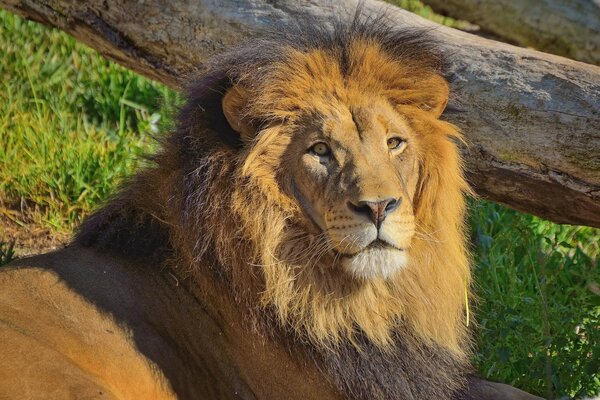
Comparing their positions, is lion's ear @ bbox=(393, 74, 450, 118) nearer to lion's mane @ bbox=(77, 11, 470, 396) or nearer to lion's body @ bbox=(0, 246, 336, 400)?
lion's mane @ bbox=(77, 11, 470, 396)

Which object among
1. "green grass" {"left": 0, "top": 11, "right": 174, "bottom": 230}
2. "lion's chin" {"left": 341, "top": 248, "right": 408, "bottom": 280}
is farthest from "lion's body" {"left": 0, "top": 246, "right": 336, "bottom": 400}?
"green grass" {"left": 0, "top": 11, "right": 174, "bottom": 230}

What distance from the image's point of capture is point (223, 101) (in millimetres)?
4043

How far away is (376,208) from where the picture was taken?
3686mm

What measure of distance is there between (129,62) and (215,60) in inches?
59.2

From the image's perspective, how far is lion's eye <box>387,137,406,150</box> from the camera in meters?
4.05

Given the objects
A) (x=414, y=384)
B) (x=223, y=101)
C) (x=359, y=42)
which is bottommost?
(x=414, y=384)

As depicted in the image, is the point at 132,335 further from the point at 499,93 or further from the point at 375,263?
the point at 499,93

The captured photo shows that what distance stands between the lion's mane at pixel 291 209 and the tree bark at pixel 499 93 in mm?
379

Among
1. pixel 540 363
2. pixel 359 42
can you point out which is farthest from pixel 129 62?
pixel 540 363

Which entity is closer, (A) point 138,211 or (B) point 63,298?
(B) point 63,298

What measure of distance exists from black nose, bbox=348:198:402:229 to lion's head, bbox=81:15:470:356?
0.35 ft

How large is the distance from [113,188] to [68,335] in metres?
2.40

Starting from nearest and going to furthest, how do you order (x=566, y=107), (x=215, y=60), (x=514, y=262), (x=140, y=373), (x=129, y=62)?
(x=140, y=373) → (x=215, y=60) → (x=566, y=107) → (x=129, y=62) → (x=514, y=262)

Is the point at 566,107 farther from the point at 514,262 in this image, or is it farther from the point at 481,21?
the point at 481,21
